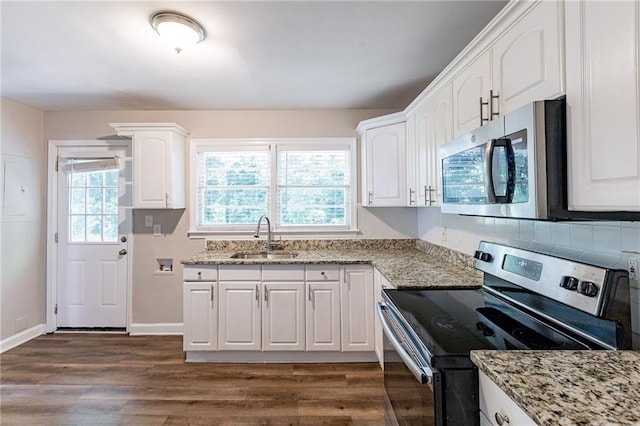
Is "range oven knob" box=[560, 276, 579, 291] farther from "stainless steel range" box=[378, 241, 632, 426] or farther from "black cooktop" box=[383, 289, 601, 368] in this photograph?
"black cooktop" box=[383, 289, 601, 368]

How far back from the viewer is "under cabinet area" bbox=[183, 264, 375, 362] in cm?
275

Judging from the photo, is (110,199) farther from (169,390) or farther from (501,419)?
(501,419)

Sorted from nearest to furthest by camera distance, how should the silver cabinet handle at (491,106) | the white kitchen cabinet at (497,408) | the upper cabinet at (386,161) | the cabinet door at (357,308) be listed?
the white kitchen cabinet at (497,408)
the silver cabinet handle at (491,106)
the cabinet door at (357,308)
the upper cabinet at (386,161)

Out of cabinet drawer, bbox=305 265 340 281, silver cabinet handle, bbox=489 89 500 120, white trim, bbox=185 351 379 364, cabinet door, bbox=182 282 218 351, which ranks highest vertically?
silver cabinet handle, bbox=489 89 500 120

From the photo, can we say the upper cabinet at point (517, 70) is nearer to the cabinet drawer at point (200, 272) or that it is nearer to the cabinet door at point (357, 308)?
the cabinet door at point (357, 308)

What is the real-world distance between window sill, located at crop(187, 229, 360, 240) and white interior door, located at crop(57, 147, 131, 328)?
0.89 meters

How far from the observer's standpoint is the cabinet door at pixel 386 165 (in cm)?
290

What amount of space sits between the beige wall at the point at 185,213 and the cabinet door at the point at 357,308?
0.74 metres

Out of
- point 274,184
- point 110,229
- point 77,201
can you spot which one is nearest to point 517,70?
point 274,184

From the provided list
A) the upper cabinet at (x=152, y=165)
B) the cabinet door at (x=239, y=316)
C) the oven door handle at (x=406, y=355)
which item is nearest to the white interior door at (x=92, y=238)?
the upper cabinet at (x=152, y=165)

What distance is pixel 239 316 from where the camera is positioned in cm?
276

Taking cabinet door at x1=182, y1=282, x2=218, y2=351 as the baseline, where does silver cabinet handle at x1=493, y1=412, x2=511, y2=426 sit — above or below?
above

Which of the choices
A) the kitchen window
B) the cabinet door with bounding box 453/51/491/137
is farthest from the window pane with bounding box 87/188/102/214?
the cabinet door with bounding box 453/51/491/137

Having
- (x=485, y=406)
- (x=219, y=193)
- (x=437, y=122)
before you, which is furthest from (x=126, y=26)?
(x=485, y=406)
